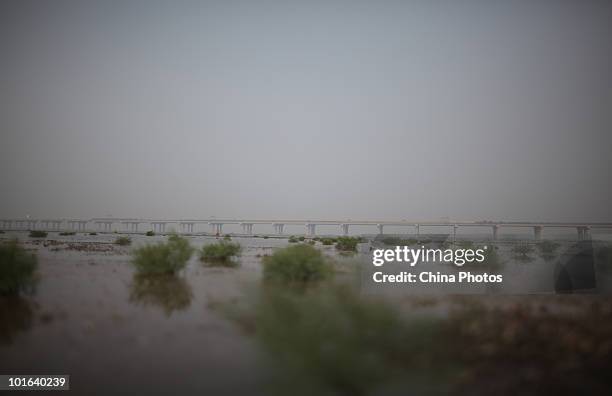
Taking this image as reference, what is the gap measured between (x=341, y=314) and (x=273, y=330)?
102 centimetres

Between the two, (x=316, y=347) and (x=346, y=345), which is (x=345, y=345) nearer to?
(x=346, y=345)

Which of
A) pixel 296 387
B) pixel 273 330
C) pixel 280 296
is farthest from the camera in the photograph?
pixel 280 296

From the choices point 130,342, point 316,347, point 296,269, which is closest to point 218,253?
point 296,269

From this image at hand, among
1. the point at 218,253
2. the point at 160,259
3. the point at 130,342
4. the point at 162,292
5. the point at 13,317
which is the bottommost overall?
the point at 130,342

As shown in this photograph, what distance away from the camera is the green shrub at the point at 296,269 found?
13.4 metres

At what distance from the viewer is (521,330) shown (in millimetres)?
7828

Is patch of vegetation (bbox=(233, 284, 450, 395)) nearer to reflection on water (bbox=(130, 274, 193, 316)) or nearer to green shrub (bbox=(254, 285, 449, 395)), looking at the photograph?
green shrub (bbox=(254, 285, 449, 395))

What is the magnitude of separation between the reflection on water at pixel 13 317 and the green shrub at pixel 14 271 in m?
0.37

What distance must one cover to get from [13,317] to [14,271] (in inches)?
116

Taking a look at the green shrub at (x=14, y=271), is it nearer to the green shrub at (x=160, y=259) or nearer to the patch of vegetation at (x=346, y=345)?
the green shrub at (x=160, y=259)

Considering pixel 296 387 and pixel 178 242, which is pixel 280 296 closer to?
pixel 296 387

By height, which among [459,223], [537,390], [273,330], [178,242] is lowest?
[537,390]

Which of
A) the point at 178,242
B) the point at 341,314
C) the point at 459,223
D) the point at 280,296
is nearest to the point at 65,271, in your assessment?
the point at 178,242

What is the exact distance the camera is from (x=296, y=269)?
13.5 metres
